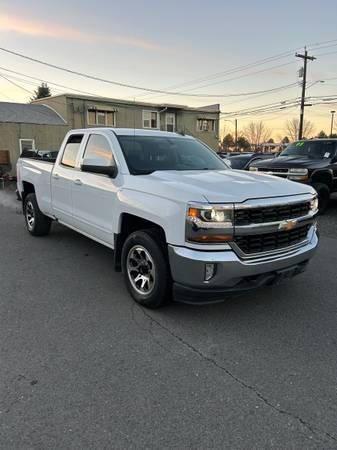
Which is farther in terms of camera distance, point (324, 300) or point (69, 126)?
point (69, 126)

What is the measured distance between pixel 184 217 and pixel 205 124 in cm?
3455

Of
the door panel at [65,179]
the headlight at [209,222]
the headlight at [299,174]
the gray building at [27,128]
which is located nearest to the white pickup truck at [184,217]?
the headlight at [209,222]

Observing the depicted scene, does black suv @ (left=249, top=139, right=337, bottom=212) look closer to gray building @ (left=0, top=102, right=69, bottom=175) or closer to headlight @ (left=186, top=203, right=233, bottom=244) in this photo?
headlight @ (left=186, top=203, right=233, bottom=244)

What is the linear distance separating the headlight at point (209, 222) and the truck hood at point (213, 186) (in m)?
0.08

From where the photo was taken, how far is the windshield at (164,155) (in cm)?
442

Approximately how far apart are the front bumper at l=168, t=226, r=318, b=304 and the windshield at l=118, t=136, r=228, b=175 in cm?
136

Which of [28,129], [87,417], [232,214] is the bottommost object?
[87,417]

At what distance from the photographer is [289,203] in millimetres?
A: 3584

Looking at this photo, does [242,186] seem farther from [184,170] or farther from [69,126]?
[69,126]

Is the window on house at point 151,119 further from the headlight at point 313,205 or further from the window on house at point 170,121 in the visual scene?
the headlight at point 313,205

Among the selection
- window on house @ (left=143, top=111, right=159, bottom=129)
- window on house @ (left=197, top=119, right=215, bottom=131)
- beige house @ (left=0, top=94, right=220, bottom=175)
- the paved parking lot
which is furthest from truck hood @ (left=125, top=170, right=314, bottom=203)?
window on house @ (left=197, top=119, right=215, bottom=131)

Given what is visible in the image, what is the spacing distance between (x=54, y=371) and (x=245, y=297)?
2.28m

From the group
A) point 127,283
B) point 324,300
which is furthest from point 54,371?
point 324,300

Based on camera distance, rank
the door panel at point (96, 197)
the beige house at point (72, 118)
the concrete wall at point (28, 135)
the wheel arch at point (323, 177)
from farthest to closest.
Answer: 1. the beige house at point (72, 118)
2. the concrete wall at point (28, 135)
3. the wheel arch at point (323, 177)
4. the door panel at point (96, 197)
